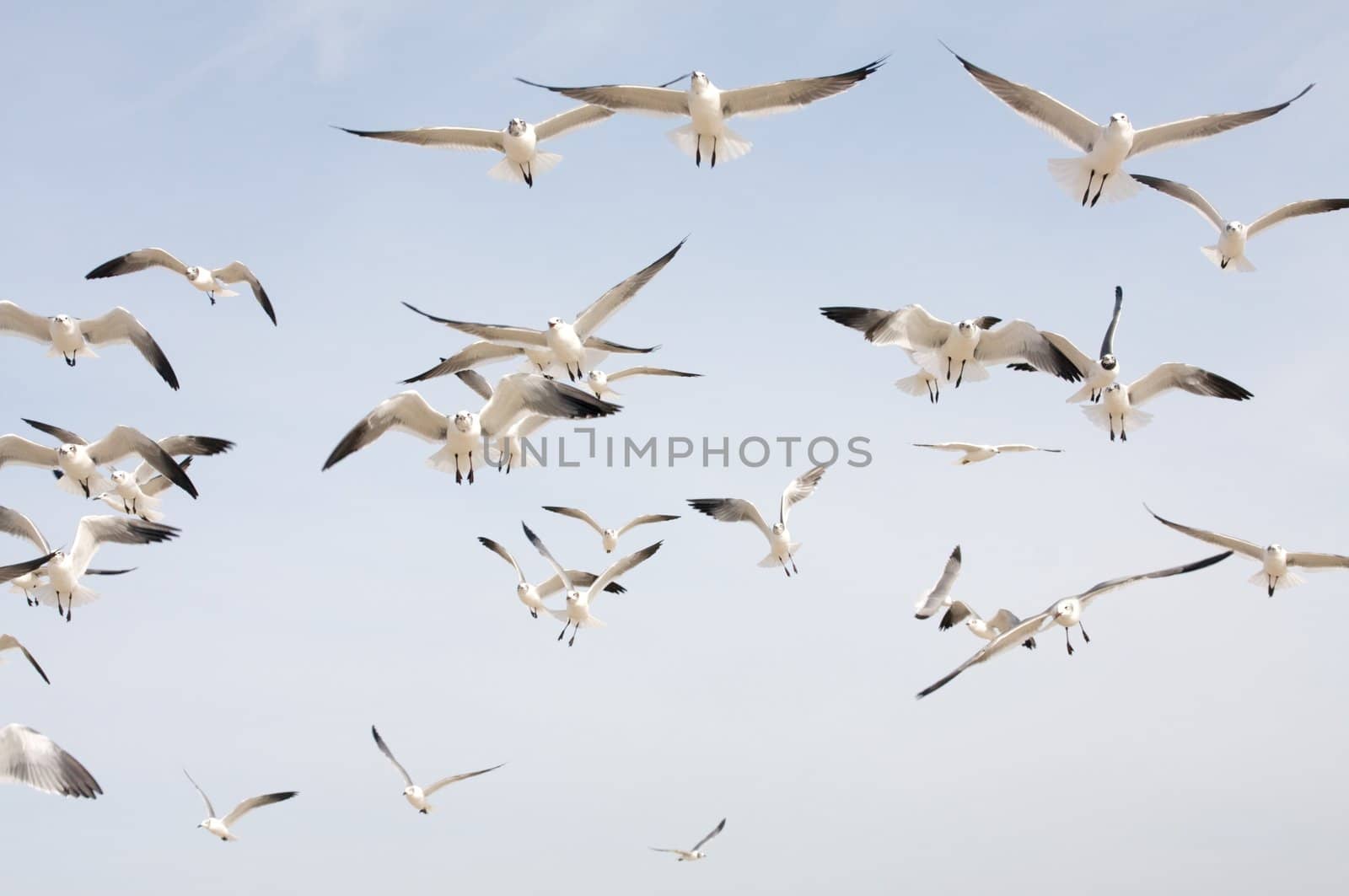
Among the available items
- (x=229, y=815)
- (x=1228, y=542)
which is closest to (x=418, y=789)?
(x=229, y=815)

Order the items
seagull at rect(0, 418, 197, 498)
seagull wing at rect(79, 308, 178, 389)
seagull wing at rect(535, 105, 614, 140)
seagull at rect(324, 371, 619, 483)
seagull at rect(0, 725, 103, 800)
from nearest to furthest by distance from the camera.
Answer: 1. seagull at rect(0, 725, 103, 800)
2. seagull at rect(324, 371, 619, 483)
3. seagull wing at rect(535, 105, 614, 140)
4. seagull at rect(0, 418, 197, 498)
5. seagull wing at rect(79, 308, 178, 389)

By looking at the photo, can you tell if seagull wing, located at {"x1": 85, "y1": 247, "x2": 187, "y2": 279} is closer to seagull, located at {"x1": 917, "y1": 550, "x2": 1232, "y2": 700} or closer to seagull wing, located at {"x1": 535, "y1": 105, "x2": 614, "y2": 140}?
seagull wing, located at {"x1": 535, "y1": 105, "x2": 614, "y2": 140}

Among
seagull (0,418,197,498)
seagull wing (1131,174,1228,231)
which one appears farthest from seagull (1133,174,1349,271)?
seagull (0,418,197,498)

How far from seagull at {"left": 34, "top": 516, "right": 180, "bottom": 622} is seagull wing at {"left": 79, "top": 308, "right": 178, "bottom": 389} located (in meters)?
2.66

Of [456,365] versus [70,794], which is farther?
[456,365]

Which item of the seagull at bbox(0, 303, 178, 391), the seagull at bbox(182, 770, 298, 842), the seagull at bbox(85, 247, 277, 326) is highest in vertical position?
the seagull at bbox(85, 247, 277, 326)

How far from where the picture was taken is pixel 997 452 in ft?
63.9

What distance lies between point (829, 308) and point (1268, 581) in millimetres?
6926

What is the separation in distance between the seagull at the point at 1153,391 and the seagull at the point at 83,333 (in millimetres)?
12444

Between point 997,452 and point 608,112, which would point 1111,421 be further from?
point 608,112

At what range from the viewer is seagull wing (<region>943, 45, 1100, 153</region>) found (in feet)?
52.0

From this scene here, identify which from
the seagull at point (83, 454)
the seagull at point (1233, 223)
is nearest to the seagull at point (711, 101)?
the seagull at point (1233, 223)

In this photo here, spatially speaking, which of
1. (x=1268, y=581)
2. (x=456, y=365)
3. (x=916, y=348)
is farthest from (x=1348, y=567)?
(x=456, y=365)

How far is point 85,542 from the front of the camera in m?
18.0
